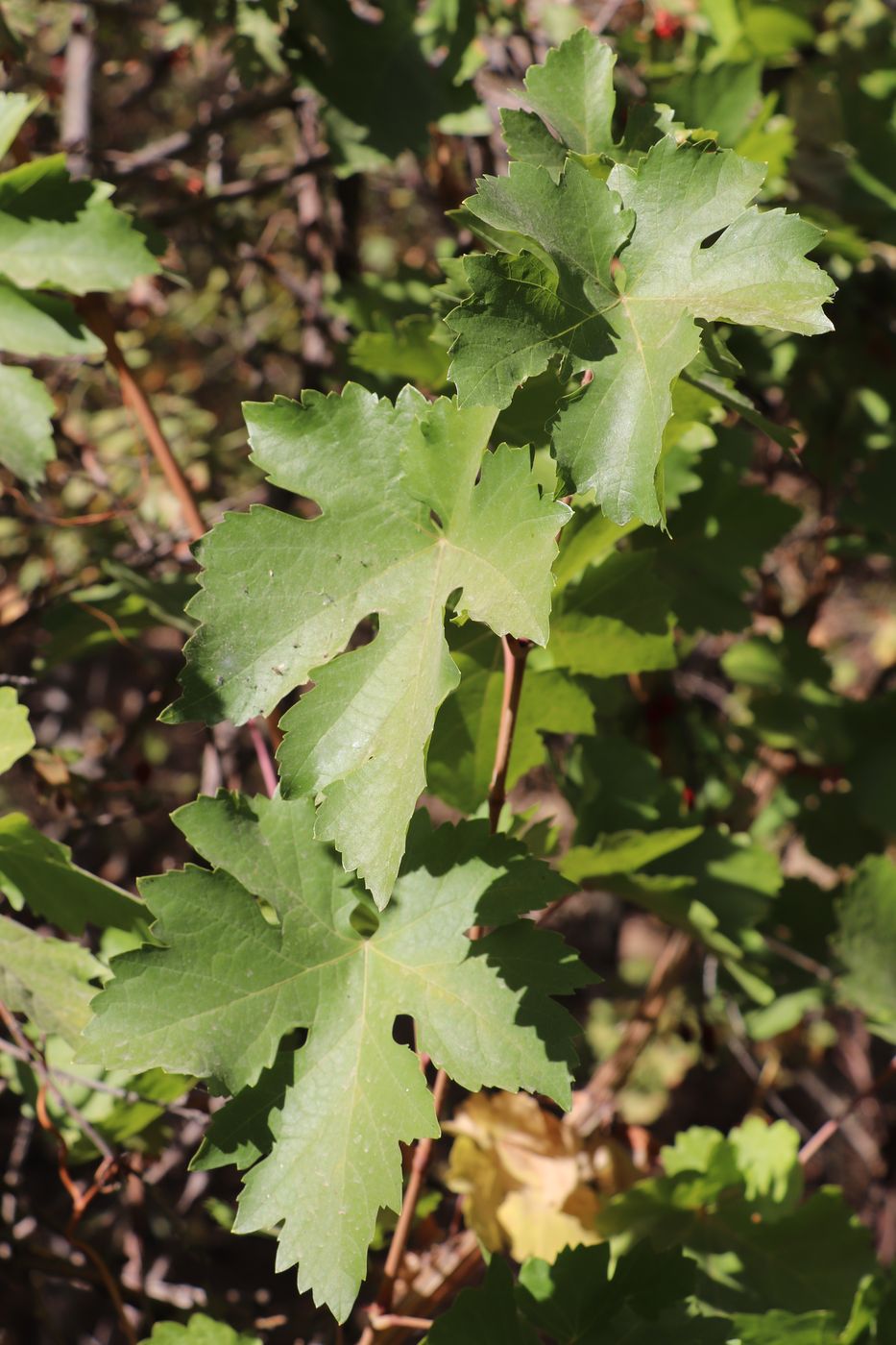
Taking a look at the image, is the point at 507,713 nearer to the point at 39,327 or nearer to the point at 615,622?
the point at 615,622

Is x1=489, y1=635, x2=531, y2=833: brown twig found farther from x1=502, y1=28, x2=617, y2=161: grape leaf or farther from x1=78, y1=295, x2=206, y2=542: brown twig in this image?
x1=78, y1=295, x2=206, y2=542: brown twig

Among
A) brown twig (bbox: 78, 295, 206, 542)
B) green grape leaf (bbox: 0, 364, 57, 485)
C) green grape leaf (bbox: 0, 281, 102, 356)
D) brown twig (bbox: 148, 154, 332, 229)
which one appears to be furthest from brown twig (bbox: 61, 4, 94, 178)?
green grape leaf (bbox: 0, 364, 57, 485)

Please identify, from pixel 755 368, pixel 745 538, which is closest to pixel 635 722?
pixel 745 538

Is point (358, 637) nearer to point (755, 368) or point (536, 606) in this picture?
point (755, 368)

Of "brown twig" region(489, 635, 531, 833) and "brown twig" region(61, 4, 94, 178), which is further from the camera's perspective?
"brown twig" region(61, 4, 94, 178)

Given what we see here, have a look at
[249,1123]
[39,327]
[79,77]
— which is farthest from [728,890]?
[79,77]

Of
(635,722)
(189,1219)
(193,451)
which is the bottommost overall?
(189,1219)

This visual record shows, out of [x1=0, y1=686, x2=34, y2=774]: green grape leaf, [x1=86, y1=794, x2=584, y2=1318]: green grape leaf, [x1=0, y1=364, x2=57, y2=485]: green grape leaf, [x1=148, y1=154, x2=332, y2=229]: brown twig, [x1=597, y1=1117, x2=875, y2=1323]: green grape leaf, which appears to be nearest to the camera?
[x1=86, y1=794, x2=584, y2=1318]: green grape leaf

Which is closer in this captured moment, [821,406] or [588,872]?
[588,872]
